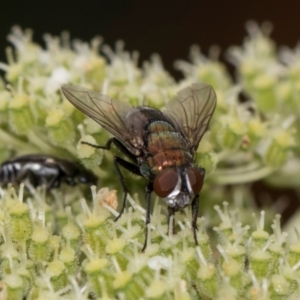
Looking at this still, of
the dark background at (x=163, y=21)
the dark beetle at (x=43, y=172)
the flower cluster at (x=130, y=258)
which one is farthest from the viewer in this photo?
the dark background at (x=163, y=21)

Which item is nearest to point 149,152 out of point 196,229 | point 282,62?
point 196,229

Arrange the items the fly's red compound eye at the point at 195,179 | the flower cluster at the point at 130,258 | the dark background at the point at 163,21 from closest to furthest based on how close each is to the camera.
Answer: the flower cluster at the point at 130,258 < the fly's red compound eye at the point at 195,179 < the dark background at the point at 163,21

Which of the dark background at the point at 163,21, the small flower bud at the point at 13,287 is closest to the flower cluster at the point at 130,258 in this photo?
the small flower bud at the point at 13,287

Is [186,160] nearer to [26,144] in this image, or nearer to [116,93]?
[116,93]

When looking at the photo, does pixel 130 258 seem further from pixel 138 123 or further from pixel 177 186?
pixel 138 123

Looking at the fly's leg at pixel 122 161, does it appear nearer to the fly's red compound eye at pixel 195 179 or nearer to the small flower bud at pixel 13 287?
the fly's red compound eye at pixel 195 179

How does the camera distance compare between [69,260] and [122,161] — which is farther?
[122,161]

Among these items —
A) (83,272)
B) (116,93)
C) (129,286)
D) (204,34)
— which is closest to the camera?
(129,286)

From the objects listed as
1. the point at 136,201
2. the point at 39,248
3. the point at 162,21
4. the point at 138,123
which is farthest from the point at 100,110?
the point at 162,21
